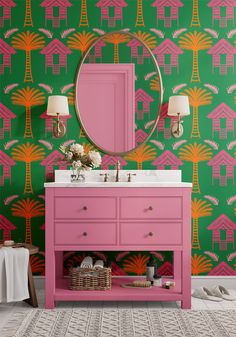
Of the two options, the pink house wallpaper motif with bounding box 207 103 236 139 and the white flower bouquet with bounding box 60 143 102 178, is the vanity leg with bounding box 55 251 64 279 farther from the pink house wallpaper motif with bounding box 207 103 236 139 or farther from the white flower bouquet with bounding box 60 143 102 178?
the pink house wallpaper motif with bounding box 207 103 236 139

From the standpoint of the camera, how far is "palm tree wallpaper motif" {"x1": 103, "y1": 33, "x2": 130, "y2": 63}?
4.23 metres

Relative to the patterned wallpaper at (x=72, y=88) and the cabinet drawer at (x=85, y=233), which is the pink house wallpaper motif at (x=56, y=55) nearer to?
the patterned wallpaper at (x=72, y=88)

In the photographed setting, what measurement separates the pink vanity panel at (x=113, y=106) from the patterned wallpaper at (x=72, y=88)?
148 mm

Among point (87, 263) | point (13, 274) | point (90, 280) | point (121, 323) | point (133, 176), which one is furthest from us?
point (133, 176)

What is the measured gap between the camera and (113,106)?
4230 mm

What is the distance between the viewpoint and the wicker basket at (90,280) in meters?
3.73

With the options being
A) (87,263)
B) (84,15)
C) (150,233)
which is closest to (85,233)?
(87,263)

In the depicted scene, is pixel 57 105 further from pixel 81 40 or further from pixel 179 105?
pixel 179 105

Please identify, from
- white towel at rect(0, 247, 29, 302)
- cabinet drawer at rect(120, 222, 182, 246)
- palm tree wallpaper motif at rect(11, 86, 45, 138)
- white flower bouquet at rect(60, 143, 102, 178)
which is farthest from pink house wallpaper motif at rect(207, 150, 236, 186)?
white towel at rect(0, 247, 29, 302)

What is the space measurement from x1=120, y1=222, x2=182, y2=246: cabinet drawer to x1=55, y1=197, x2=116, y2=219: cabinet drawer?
0.15m

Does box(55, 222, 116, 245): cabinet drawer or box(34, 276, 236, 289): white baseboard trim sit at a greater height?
A: box(55, 222, 116, 245): cabinet drawer

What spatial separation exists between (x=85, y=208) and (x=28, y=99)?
1.18m

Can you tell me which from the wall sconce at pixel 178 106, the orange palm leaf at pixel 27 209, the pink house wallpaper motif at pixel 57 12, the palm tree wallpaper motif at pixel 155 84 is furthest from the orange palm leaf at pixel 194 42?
the orange palm leaf at pixel 27 209

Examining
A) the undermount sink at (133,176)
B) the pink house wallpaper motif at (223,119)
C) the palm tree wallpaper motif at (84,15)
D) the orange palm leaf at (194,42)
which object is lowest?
the undermount sink at (133,176)
